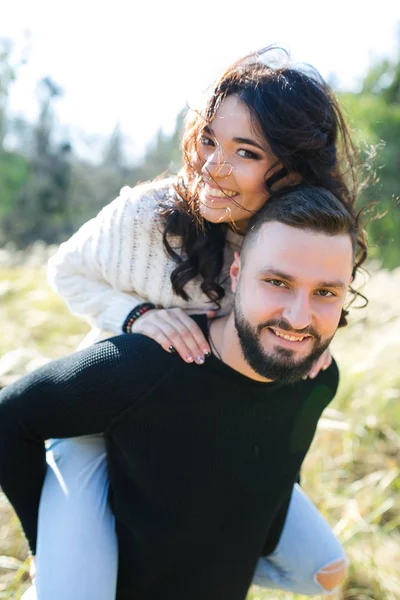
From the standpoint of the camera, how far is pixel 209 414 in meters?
2.00

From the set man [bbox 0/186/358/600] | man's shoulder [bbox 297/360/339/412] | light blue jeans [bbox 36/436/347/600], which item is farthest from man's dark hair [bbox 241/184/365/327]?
light blue jeans [bbox 36/436/347/600]

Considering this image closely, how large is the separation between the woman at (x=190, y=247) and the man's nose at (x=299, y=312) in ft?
1.10

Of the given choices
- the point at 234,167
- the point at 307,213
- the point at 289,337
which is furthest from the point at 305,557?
the point at 234,167

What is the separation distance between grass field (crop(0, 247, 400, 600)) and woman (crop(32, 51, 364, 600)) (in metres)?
0.68

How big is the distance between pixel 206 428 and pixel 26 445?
0.60 meters

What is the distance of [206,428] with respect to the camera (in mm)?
2008

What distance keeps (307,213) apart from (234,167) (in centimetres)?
32

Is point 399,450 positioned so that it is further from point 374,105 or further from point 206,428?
point 374,105

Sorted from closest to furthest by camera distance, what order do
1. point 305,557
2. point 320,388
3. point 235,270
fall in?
point 235,270
point 320,388
point 305,557

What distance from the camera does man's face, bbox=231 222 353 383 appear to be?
1836 mm

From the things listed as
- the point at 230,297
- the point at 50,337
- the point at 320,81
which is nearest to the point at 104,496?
the point at 230,297

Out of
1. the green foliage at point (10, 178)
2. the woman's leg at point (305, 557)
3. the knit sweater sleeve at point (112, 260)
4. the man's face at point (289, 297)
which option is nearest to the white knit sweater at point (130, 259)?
the knit sweater sleeve at point (112, 260)

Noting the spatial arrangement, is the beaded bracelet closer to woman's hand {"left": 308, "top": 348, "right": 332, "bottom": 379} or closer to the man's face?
the man's face

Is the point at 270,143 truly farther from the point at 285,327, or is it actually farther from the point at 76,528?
the point at 76,528
